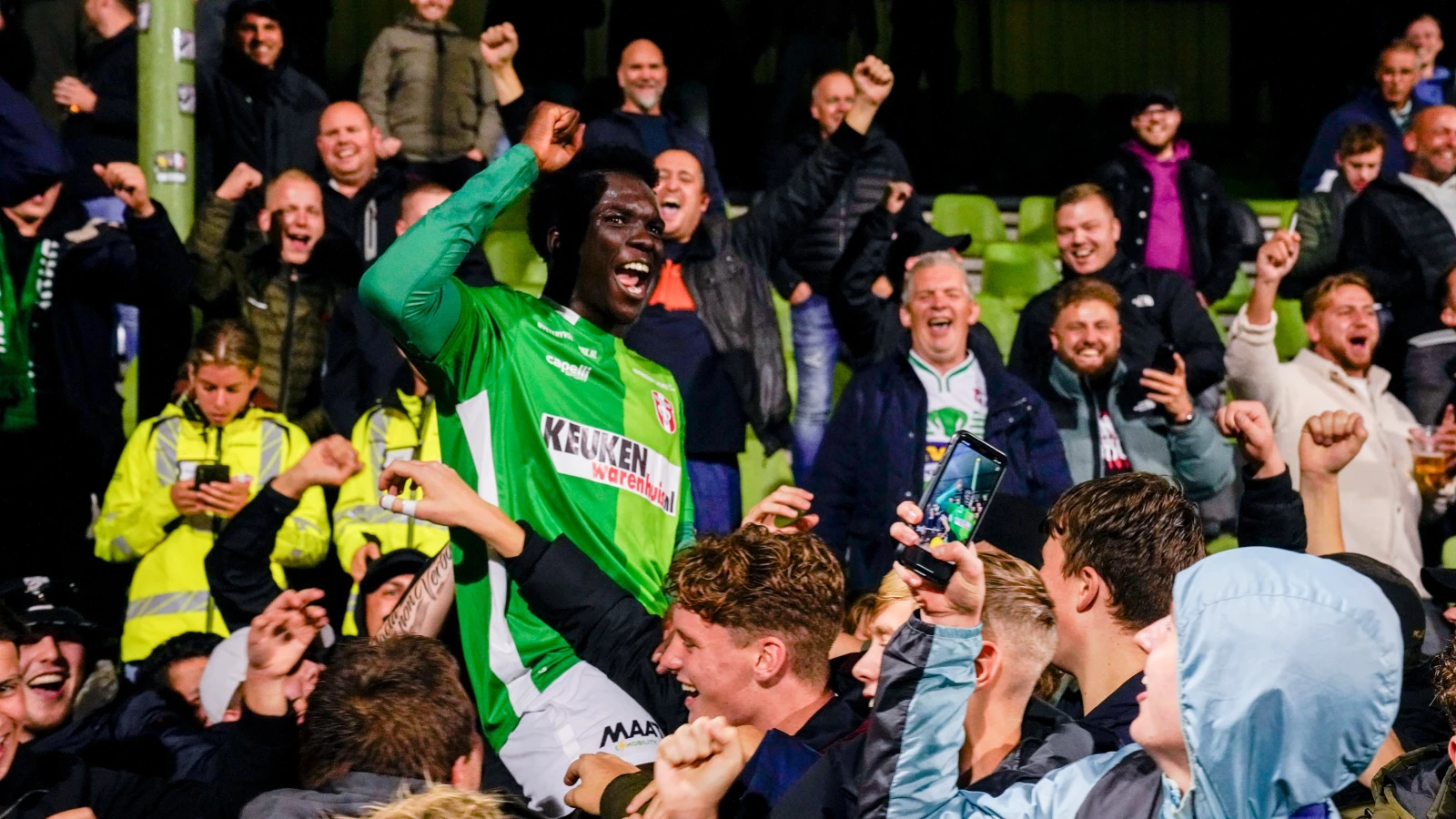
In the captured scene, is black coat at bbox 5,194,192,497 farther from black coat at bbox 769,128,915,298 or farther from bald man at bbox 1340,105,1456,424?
bald man at bbox 1340,105,1456,424

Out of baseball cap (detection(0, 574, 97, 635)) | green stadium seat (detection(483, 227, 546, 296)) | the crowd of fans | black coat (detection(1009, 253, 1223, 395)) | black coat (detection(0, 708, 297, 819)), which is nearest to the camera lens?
the crowd of fans

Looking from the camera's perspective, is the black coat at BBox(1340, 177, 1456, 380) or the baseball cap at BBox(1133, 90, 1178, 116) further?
the baseball cap at BBox(1133, 90, 1178, 116)

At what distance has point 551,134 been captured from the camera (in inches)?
145

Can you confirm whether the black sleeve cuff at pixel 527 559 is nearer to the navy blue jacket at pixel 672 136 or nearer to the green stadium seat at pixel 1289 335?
the navy blue jacket at pixel 672 136

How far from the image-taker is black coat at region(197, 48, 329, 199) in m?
7.43

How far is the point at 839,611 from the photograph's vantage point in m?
3.07

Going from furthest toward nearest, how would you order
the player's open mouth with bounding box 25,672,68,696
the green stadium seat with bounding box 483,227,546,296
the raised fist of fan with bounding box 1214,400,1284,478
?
the green stadium seat with bounding box 483,227,546,296, the player's open mouth with bounding box 25,672,68,696, the raised fist of fan with bounding box 1214,400,1284,478

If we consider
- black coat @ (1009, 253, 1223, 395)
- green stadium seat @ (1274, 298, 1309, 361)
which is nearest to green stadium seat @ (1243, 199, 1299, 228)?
green stadium seat @ (1274, 298, 1309, 361)

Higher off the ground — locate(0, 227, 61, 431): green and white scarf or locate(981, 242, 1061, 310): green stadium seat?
locate(981, 242, 1061, 310): green stadium seat

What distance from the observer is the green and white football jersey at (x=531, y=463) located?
143 inches

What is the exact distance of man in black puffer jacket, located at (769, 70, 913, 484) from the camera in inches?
280

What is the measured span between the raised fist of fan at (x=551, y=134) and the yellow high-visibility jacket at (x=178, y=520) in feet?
7.98

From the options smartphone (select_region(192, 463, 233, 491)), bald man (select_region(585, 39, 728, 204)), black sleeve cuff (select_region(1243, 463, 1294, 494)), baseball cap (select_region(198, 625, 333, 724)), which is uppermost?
bald man (select_region(585, 39, 728, 204))

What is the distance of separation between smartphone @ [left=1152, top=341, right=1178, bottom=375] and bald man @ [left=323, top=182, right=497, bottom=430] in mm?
2488
